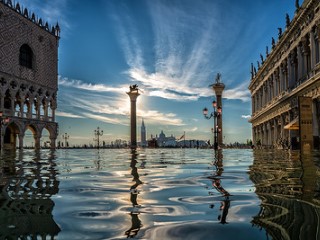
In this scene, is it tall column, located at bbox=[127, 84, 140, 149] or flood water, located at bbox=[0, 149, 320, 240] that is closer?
flood water, located at bbox=[0, 149, 320, 240]

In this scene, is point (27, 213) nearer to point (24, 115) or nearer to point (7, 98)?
point (24, 115)

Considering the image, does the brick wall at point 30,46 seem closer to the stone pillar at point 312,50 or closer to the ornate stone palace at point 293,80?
the ornate stone palace at point 293,80

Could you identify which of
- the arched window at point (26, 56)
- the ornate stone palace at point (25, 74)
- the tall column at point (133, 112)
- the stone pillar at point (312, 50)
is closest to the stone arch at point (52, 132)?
the ornate stone palace at point (25, 74)

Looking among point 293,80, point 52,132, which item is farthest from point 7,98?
point 293,80

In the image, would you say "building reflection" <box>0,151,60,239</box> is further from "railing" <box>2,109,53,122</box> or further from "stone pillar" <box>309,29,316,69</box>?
"railing" <box>2,109,53,122</box>

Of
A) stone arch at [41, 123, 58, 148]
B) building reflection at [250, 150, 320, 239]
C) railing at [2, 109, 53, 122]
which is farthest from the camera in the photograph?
stone arch at [41, 123, 58, 148]

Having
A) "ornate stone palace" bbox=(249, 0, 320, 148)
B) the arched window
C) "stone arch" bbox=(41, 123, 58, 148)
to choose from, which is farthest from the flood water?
"stone arch" bbox=(41, 123, 58, 148)

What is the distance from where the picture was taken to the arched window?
4462 centimetres

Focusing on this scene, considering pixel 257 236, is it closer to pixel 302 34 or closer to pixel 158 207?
pixel 158 207

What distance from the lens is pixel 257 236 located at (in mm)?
1713

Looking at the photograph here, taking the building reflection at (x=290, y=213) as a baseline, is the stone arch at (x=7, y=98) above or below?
above

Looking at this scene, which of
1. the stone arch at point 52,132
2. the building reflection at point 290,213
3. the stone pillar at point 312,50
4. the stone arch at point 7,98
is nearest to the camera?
the building reflection at point 290,213

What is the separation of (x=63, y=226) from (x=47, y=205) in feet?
2.45

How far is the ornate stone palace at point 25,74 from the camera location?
40.9m
